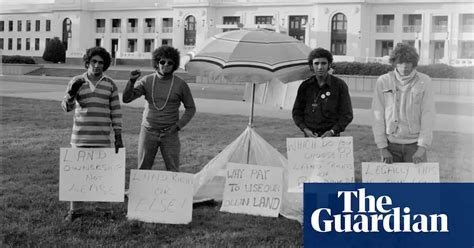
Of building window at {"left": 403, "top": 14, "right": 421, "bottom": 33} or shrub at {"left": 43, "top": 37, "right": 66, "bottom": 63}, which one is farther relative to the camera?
shrub at {"left": 43, "top": 37, "right": 66, "bottom": 63}

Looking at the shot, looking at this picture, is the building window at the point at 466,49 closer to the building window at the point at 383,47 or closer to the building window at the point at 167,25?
the building window at the point at 383,47

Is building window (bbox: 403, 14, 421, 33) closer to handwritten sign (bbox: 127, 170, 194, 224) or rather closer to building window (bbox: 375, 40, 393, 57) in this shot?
building window (bbox: 375, 40, 393, 57)

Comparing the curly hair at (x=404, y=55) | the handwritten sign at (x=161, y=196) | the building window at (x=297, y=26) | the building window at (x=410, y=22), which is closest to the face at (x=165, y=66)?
the handwritten sign at (x=161, y=196)

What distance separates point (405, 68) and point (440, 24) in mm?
53342

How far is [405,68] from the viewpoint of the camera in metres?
4.90

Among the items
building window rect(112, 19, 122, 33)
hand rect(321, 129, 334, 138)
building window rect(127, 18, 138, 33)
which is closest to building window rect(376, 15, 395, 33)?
building window rect(127, 18, 138, 33)

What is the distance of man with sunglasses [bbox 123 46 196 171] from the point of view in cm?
562

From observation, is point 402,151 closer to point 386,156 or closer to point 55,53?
point 386,156

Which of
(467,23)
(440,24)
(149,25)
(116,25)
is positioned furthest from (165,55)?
(116,25)

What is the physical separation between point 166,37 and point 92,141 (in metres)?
65.2

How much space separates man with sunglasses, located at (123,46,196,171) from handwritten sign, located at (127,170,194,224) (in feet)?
1.41

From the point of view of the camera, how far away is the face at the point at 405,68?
16.0 feet

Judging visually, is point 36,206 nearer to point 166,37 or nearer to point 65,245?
point 65,245

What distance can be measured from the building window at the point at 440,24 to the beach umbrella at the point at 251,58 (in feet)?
167
